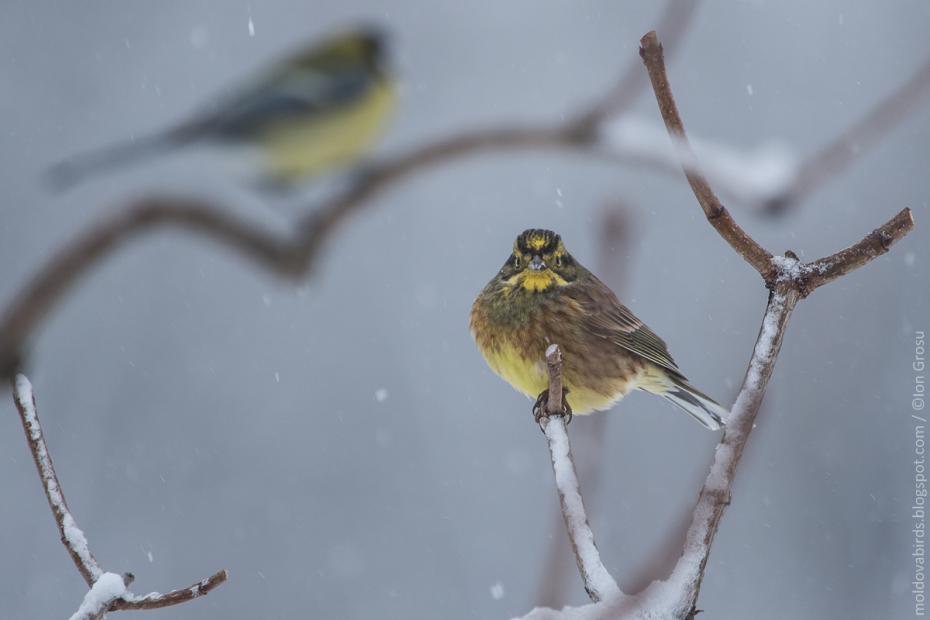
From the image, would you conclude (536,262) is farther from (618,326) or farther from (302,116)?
(302,116)

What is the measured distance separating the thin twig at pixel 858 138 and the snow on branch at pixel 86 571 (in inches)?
70.4

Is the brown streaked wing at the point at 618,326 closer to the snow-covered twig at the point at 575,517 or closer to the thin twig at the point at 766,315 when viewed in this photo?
the snow-covered twig at the point at 575,517

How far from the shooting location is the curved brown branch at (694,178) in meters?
1.65

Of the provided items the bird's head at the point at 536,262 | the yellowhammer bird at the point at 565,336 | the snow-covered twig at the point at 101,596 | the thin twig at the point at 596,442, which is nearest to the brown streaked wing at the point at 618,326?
the yellowhammer bird at the point at 565,336

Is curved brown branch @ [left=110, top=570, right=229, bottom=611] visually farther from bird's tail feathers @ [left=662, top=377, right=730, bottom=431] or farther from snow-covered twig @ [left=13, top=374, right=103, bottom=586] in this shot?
bird's tail feathers @ [left=662, top=377, right=730, bottom=431]

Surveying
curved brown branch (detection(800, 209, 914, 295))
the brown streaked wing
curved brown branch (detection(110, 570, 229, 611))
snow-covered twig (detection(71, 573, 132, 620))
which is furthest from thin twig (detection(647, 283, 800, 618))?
the brown streaked wing

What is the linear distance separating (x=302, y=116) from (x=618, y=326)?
329 centimetres

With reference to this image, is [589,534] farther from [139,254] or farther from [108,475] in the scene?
[139,254]

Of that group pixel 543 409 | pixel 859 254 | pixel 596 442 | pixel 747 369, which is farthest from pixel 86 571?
pixel 543 409

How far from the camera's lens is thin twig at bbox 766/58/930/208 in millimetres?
2398

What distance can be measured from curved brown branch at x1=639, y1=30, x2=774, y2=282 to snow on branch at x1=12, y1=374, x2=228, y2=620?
3.07ft

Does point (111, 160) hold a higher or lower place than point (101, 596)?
higher

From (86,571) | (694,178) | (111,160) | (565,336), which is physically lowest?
(86,571)

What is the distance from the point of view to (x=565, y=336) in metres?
3.66
